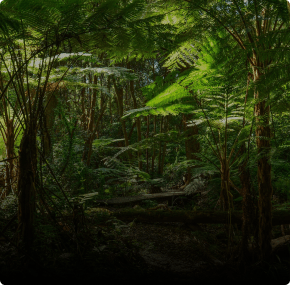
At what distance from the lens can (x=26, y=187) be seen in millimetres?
1599

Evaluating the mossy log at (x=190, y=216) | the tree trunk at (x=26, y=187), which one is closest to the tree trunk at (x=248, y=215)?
the mossy log at (x=190, y=216)

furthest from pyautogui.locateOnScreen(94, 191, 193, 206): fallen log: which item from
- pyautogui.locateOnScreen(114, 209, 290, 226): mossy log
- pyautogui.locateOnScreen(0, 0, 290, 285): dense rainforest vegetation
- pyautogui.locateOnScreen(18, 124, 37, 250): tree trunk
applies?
pyautogui.locateOnScreen(18, 124, 37, 250): tree trunk

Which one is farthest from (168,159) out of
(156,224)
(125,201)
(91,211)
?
(91,211)

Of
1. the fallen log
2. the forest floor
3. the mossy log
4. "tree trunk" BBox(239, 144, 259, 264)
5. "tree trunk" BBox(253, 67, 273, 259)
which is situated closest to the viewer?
the forest floor

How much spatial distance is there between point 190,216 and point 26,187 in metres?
2.11

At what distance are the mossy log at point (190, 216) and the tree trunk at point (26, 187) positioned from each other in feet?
5.91

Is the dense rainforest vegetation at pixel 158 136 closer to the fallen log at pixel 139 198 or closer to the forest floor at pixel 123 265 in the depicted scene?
the forest floor at pixel 123 265

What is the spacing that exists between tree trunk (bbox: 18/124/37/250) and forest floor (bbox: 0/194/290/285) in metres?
0.11

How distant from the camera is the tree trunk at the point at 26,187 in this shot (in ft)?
5.22

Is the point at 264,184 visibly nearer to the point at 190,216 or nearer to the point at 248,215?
the point at 248,215

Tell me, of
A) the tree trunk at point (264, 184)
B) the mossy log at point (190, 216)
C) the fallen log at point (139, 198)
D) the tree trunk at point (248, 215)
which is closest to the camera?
the tree trunk at point (264, 184)

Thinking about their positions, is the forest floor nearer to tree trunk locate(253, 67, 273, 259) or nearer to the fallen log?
tree trunk locate(253, 67, 273, 259)

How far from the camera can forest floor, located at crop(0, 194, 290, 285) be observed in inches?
62.1

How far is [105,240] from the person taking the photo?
2.09 metres
